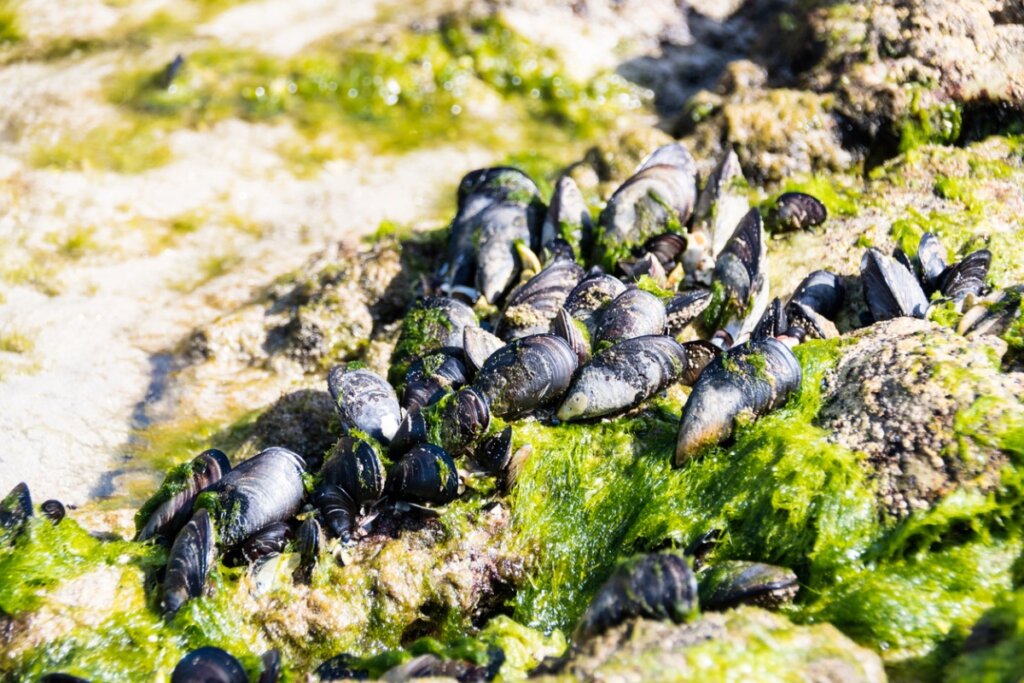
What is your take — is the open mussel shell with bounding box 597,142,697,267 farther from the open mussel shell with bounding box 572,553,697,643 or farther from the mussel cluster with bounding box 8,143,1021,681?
the open mussel shell with bounding box 572,553,697,643

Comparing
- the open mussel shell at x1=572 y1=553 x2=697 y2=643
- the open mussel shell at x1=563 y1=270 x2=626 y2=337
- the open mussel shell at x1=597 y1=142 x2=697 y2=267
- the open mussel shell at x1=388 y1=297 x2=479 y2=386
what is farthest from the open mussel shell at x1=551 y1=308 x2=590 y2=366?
the open mussel shell at x1=572 y1=553 x2=697 y2=643

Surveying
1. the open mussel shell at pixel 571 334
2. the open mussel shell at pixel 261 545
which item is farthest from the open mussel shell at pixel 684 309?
the open mussel shell at pixel 261 545

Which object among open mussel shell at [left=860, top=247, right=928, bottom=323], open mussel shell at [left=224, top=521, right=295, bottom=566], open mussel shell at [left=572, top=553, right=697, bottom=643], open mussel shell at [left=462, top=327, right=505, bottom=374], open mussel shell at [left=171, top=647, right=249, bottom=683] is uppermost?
open mussel shell at [left=860, top=247, right=928, bottom=323]

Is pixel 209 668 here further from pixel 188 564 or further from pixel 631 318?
pixel 631 318

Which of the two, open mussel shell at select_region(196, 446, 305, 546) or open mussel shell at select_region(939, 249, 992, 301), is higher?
open mussel shell at select_region(939, 249, 992, 301)

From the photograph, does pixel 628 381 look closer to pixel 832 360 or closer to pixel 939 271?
pixel 832 360

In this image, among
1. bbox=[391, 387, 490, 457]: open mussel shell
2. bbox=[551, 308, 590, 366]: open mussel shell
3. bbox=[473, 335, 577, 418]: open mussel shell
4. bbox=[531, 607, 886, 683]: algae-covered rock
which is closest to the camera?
bbox=[531, 607, 886, 683]: algae-covered rock

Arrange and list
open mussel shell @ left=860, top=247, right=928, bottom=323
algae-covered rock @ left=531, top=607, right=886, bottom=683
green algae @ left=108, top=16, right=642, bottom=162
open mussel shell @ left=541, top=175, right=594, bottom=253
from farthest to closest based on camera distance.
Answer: green algae @ left=108, top=16, right=642, bottom=162 < open mussel shell @ left=541, top=175, right=594, bottom=253 < open mussel shell @ left=860, top=247, right=928, bottom=323 < algae-covered rock @ left=531, top=607, right=886, bottom=683
